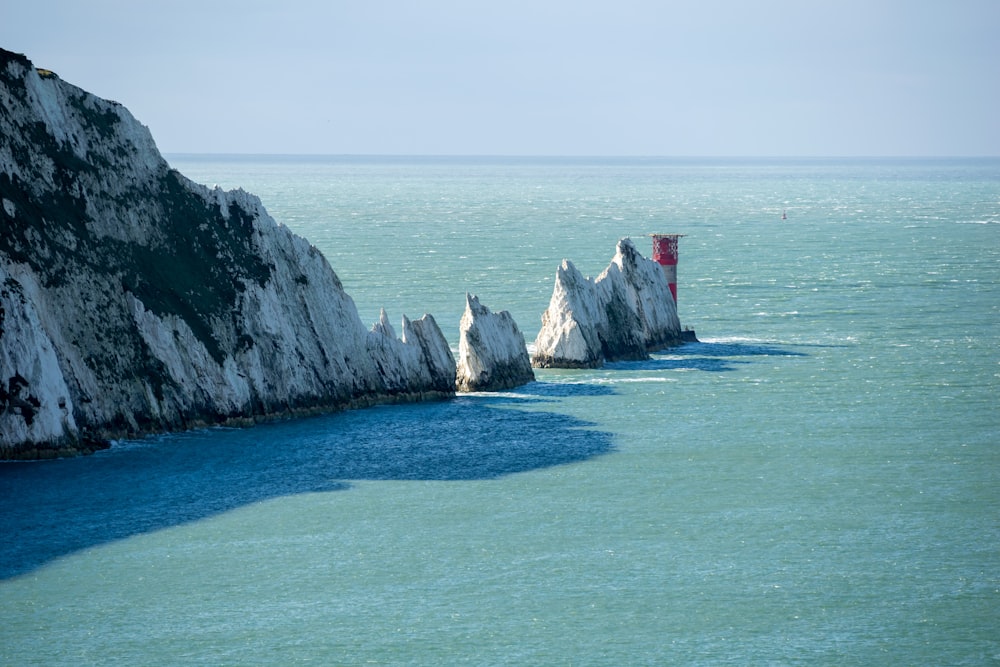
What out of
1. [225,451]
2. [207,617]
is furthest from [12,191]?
[207,617]

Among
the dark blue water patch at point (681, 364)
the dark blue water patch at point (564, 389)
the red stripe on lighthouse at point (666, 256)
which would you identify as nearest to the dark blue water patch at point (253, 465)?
the dark blue water patch at point (564, 389)

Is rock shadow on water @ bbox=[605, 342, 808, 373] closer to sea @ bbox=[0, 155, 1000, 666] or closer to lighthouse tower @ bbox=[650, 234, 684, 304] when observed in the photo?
sea @ bbox=[0, 155, 1000, 666]

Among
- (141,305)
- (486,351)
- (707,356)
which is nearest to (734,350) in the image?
(707,356)

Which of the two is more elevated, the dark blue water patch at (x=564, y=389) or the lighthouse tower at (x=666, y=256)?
the lighthouse tower at (x=666, y=256)

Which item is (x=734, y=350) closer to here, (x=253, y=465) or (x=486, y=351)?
(x=486, y=351)

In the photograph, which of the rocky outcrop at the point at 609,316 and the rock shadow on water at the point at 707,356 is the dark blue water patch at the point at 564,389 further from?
the rock shadow on water at the point at 707,356

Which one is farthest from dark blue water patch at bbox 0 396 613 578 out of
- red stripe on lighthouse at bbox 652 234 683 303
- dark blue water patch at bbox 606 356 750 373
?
red stripe on lighthouse at bbox 652 234 683 303
